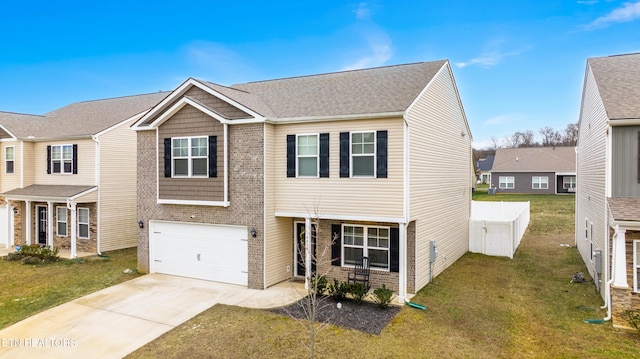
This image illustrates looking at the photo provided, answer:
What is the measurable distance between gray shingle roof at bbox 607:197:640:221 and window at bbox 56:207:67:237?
22.3 m

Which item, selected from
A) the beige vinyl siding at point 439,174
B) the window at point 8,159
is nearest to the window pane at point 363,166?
the beige vinyl siding at point 439,174

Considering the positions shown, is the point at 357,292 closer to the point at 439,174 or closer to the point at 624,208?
the point at 439,174

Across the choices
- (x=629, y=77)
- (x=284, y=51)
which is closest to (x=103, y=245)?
(x=284, y=51)

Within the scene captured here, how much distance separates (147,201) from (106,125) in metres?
6.74

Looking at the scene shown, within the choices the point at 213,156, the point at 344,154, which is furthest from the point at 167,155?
the point at 344,154

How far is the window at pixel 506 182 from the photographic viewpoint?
48.6m

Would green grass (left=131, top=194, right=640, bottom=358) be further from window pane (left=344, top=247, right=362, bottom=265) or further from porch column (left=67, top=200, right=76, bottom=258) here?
porch column (left=67, top=200, right=76, bottom=258)

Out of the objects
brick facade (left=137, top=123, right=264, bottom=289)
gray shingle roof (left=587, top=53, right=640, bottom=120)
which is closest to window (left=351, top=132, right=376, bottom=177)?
brick facade (left=137, top=123, right=264, bottom=289)

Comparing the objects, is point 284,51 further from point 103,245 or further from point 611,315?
point 611,315

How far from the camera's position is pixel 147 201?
1420cm

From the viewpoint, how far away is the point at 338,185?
1162 centimetres

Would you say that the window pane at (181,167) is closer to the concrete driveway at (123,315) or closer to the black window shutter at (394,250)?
the concrete driveway at (123,315)

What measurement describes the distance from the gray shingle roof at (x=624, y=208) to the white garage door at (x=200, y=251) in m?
10.4

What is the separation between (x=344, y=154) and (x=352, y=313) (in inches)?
183
